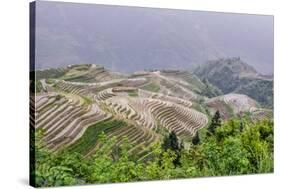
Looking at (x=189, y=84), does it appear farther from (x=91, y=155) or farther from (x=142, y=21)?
(x=91, y=155)

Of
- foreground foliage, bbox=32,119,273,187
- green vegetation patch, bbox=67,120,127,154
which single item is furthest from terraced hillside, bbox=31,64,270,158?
foreground foliage, bbox=32,119,273,187

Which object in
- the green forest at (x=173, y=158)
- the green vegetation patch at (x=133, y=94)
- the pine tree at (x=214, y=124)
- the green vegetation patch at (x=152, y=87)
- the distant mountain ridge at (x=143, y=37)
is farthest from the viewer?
the pine tree at (x=214, y=124)

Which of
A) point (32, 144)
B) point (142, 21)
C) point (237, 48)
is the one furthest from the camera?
point (237, 48)

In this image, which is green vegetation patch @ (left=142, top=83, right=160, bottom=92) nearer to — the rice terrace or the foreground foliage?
the rice terrace

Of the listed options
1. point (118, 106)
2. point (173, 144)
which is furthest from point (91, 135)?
point (173, 144)

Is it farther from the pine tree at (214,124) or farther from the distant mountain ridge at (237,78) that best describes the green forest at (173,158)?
the distant mountain ridge at (237,78)

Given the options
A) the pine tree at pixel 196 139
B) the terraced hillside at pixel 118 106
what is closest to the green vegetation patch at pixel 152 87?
the terraced hillside at pixel 118 106

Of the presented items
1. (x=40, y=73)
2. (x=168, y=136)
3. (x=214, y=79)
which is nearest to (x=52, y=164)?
(x=40, y=73)

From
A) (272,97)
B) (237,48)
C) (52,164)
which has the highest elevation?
(237,48)
